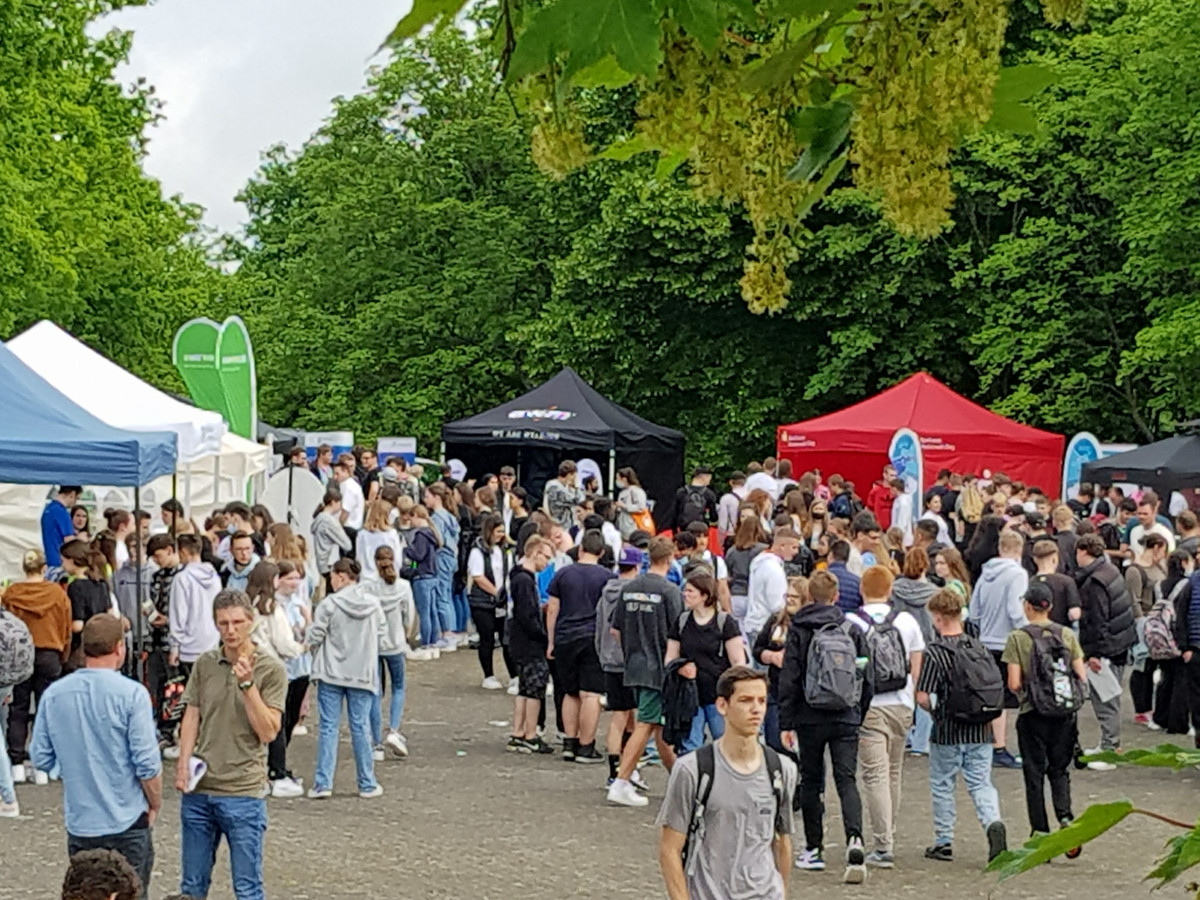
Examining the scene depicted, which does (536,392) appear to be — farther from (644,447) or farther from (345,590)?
(345,590)

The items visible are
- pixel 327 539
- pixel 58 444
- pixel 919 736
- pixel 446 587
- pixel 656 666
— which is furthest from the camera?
pixel 446 587

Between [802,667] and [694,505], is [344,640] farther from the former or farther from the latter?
[694,505]

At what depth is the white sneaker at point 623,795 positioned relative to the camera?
1311 centimetres

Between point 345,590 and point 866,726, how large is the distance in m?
3.79

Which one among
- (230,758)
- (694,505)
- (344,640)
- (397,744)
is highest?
(694,505)

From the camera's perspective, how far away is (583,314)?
3872 cm

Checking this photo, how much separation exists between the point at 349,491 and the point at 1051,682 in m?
12.3

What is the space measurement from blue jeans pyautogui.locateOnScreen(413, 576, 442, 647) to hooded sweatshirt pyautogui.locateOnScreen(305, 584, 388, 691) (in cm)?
746

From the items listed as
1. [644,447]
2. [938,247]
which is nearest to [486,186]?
[938,247]

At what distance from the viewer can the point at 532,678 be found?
597 inches

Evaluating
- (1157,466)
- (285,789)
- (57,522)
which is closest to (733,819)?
(285,789)

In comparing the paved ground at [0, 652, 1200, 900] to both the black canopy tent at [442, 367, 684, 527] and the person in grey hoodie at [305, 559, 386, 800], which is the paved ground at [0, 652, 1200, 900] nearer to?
the person in grey hoodie at [305, 559, 386, 800]

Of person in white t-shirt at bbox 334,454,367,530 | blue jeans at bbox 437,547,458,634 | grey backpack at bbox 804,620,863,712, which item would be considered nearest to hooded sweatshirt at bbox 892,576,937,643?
grey backpack at bbox 804,620,863,712

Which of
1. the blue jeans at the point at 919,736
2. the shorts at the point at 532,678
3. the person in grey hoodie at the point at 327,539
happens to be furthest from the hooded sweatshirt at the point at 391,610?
the person in grey hoodie at the point at 327,539
